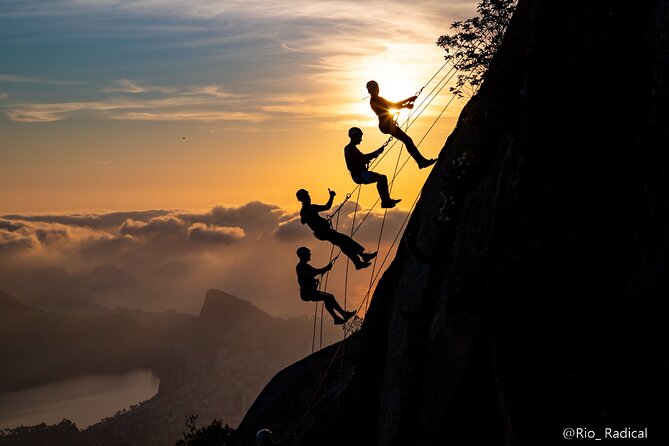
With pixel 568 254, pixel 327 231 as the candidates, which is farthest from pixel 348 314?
pixel 568 254

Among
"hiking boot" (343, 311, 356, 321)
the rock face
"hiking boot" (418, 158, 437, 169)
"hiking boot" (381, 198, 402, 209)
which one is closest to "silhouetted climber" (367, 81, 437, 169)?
"hiking boot" (418, 158, 437, 169)

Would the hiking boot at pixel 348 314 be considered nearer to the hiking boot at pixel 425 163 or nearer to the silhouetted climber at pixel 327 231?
the silhouetted climber at pixel 327 231

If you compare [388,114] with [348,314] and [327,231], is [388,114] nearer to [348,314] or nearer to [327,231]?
[327,231]

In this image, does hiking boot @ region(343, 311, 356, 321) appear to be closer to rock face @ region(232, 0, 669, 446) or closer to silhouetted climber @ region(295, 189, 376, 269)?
silhouetted climber @ region(295, 189, 376, 269)

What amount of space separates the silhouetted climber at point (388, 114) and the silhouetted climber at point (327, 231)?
2.53 metres

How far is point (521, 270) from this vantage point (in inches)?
460

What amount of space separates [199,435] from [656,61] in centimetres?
3537

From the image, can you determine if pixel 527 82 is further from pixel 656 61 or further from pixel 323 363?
pixel 323 363

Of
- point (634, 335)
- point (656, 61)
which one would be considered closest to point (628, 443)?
point (634, 335)

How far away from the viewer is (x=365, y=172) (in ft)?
67.6

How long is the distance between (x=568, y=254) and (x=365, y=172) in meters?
10.1

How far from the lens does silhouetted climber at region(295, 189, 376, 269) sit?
69.5 feet

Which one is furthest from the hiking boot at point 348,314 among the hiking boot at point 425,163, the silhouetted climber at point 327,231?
the hiking boot at point 425,163

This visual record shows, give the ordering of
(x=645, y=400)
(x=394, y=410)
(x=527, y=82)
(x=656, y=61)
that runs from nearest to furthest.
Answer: (x=645, y=400)
(x=656, y=61)
(x=527, y=82)
(x=394, y=410)
